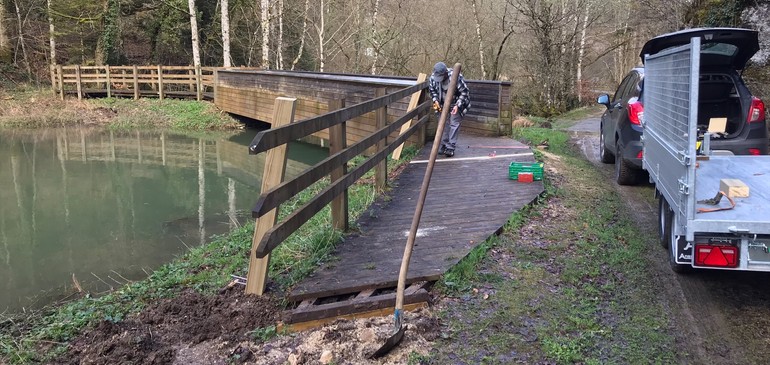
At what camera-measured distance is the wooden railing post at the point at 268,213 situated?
420cm

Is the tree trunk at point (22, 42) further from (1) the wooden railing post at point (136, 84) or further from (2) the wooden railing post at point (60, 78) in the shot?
(1) the wooden railing post at point (136, 84)

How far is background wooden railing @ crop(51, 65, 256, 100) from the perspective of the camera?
25891 mm

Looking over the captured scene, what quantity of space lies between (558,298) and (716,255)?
1.00 meters

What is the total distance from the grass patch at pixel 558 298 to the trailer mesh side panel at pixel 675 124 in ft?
2.04

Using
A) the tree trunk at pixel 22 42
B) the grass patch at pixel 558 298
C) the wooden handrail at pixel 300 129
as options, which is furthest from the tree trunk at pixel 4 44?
the grass patch at pixel 558 298

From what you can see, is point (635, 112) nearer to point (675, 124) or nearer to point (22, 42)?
point (675, 124)

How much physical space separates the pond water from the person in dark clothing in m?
3.45

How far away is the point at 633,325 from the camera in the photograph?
3775mm

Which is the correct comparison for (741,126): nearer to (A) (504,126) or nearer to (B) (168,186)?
(A) (504,126)

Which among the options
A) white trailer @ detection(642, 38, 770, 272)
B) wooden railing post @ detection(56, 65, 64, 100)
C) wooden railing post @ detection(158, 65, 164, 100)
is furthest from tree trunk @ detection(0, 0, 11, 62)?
white trailer @ detection(642, 38, 770, 272)

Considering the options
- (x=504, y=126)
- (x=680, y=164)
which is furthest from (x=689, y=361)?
(x=504, y=126)

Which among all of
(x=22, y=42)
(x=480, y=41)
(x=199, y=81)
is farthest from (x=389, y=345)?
(x=22, y=42)

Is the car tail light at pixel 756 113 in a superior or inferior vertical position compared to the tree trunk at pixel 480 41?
inferior

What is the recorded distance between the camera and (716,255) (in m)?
3.79
